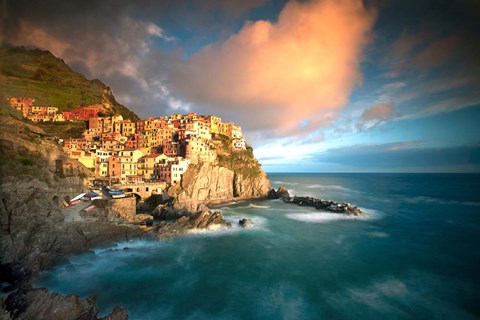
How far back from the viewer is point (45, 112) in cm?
6831

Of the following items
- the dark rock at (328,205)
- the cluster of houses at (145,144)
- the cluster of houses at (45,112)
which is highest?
the cluster of houses at (45,112)

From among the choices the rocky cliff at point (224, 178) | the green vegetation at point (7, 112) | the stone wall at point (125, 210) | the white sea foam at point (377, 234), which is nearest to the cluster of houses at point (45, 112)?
the green vegetation at point (7, 112)

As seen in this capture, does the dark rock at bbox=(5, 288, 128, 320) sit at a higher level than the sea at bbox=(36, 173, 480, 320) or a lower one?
higher

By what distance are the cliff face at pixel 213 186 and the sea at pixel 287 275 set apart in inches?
715

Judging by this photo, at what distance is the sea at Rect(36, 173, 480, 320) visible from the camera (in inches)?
603

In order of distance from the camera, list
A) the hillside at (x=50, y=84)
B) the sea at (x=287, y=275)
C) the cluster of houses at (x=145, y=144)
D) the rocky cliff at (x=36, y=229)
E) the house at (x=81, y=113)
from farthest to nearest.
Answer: the hillside at (x=50, y=84) < the house at (x=81, y=113) < the cluster of houses at (x=145, y=144) < the sea at (x=287, y=275) < the rocky cliff at (x=36, y=229)

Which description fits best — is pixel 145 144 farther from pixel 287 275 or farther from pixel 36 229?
pixel 287 275

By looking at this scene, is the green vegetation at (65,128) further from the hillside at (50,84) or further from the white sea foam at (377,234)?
the white sea foam at (377,234)

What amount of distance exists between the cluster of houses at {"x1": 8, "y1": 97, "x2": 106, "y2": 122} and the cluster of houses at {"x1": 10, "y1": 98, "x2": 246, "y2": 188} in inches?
9.4

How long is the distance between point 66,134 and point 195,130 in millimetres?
34786

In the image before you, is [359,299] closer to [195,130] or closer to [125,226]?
[125,226]

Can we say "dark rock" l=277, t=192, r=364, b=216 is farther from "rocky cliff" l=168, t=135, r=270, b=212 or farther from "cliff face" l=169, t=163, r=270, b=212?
"rocky cliff" l=168, t=135, r=270, b=212

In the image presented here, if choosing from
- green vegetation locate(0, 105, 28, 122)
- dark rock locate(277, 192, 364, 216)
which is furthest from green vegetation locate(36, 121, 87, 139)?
dark rock locate(277, 192, 364, 216)

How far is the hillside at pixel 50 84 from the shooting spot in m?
74.6
